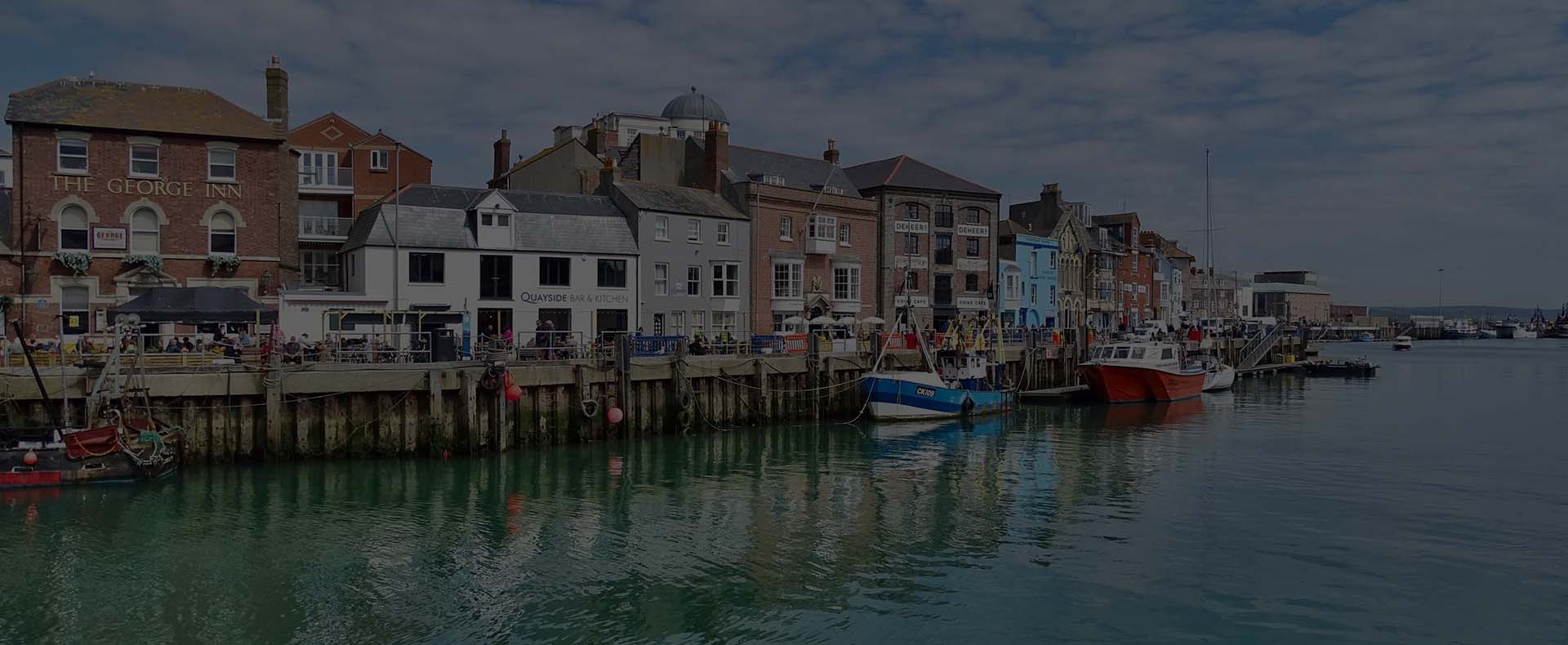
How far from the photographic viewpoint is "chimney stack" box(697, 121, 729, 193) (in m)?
52.8

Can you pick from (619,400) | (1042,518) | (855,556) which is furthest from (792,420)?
(855,556)

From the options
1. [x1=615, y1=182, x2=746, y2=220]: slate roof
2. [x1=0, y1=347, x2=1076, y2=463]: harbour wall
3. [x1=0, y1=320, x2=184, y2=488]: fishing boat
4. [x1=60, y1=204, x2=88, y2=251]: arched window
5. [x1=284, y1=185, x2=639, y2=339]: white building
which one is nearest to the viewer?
[x1=0, y1=320, x2=184, y2=488]: fishing boat

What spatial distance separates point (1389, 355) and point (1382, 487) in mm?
104648

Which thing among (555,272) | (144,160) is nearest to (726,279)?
(555,272)

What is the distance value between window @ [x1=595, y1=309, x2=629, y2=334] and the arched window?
18.9 m

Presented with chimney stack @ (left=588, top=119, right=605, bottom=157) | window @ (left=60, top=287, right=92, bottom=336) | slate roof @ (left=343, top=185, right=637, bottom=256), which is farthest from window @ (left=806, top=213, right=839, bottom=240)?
window @ (left=60, top=287, right=92, bottom=336)

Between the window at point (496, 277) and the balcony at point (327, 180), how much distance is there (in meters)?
11.2

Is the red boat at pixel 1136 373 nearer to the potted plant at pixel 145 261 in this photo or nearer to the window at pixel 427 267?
the window at pixel 427 267

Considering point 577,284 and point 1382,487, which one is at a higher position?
point 577,284

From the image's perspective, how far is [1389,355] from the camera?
11544 cm

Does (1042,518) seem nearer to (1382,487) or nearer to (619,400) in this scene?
(1382,487)

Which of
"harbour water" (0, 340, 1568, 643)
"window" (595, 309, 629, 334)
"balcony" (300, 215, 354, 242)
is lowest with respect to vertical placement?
"harbour water" (0, 340, 1568, 643)

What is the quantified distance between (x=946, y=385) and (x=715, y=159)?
19.6 metres

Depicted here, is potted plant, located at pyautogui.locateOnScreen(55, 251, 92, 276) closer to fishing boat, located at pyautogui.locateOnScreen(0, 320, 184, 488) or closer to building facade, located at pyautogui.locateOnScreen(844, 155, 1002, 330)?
fishing boat, located at pyautogui.locateOnScreen(0, 320, 184, 488)
